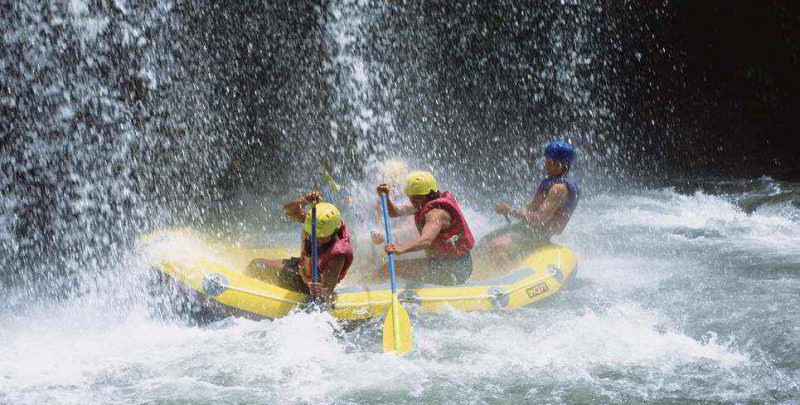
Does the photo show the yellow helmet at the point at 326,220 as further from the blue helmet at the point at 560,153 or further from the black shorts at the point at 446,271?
the blue helmet at the point at 560,153

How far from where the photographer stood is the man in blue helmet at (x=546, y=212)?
734cm

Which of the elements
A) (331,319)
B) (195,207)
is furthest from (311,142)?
(331,319)

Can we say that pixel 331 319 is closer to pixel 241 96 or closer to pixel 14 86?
pixel 14 86

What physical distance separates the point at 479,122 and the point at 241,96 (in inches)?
176

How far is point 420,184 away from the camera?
262 inches

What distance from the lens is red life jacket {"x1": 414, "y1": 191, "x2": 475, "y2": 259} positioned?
261 inches

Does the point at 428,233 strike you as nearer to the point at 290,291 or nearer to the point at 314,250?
the point at 314,250

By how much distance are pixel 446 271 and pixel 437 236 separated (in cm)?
35

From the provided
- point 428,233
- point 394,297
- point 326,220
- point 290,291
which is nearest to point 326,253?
point 326,220

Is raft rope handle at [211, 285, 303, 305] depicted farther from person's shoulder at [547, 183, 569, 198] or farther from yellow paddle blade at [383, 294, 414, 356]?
person's shoulder at [547, 183, 569, 198]

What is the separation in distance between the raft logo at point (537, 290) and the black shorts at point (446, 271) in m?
0.59

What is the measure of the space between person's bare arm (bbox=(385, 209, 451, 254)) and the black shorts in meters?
0.34

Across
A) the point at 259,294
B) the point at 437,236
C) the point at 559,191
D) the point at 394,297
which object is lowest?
the point at 394,297

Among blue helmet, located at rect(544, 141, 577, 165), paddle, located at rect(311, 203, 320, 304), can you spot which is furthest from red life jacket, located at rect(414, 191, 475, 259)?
blue helmet, located at rect(544, 141, 577, 165)
